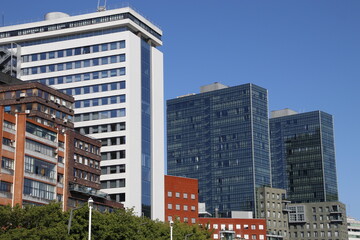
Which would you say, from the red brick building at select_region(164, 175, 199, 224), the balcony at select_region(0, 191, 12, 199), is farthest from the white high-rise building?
the balcony at select_region(0, 191, 12, 199)

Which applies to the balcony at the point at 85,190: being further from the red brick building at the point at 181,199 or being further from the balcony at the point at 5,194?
the red brick building at the point at 181,199

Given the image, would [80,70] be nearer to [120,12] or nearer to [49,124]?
[120,12]

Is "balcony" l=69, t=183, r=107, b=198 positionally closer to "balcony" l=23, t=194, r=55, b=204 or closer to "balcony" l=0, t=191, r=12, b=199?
"balcony" l=23, t=194, r=55, b=204

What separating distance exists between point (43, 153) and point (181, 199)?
77.0 m

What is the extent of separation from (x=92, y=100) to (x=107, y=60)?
32.1 ft

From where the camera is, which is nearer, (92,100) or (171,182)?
(92,100)

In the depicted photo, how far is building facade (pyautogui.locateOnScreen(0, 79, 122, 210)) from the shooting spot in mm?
104188

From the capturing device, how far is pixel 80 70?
15462cm

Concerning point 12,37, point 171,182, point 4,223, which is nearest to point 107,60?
point 12,37

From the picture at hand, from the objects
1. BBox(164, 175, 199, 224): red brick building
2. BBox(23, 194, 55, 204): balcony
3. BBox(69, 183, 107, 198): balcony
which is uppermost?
BBox(164, 175, 199, 224): red brick building

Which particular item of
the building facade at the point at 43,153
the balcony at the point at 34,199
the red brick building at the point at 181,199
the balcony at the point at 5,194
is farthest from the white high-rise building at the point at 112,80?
the balcony at the point at 5,194

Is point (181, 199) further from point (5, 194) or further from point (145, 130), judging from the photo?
point (5, 194)

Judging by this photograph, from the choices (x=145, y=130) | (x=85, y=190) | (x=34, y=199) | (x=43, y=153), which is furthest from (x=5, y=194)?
(x=145, y=130)

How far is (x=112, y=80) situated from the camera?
15200 cm
